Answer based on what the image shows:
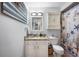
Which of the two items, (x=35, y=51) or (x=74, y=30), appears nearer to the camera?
(x=35, y=51)

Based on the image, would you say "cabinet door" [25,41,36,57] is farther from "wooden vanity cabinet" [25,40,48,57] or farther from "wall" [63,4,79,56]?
"wall" [63,4,79,56]

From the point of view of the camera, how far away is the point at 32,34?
1.48 metres

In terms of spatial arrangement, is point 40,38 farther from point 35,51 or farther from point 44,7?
point 44,7

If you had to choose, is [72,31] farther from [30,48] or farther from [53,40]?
[30,48]

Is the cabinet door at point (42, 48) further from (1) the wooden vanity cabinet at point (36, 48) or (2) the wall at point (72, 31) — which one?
(2) the wall at point (72, 31)

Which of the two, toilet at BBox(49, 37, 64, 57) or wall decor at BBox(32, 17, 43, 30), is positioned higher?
wall decor at BBox(32, 17, 43, 30)

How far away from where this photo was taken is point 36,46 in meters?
1.55

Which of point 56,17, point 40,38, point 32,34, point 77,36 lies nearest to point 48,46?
point 40,38

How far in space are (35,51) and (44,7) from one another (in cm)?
73

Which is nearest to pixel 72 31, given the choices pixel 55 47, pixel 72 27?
pixel 72 27

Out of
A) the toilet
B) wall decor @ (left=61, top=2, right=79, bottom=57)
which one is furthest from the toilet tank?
wall decor @ (left=61, top=2, right=79, bottom=57)

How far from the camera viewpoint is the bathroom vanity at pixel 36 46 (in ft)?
4.97

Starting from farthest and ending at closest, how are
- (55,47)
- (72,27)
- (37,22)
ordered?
(72,27)
(55,47)
(37,22)

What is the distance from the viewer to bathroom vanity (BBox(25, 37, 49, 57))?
1.52 metres
